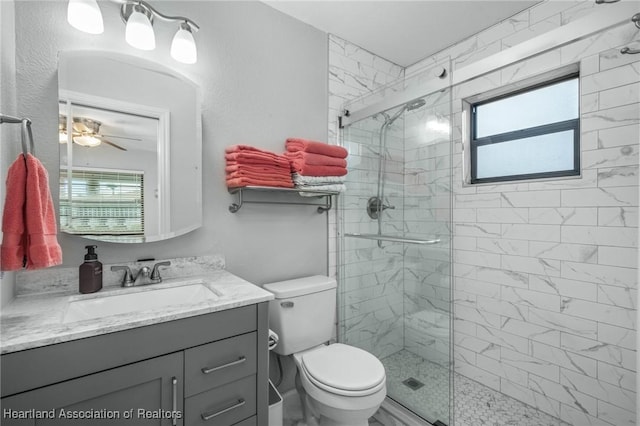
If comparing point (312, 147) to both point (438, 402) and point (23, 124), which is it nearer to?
point (23, 124)

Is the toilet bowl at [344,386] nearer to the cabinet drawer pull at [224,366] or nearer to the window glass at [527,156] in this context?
the cabinet drawer pull at [224,366]

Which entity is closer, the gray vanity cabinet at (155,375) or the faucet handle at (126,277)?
the gray vanity cabinet at (155,375)

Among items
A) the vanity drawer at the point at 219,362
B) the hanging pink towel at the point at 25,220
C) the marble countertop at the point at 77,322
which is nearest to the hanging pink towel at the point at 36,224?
the hanging pink towel at the point at 25,220

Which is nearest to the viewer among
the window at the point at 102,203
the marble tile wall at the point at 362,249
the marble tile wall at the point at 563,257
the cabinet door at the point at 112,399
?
the cabinet door at the point at 112,399

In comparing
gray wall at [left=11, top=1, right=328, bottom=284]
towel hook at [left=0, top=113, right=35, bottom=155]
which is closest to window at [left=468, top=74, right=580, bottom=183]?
gray wall at [left=11, top=1, right=328, bottom=284]

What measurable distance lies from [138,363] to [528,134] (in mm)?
2447

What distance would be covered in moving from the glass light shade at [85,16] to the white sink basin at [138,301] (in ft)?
3.68

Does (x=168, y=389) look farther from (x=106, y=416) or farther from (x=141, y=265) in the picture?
(x=141, y=265)

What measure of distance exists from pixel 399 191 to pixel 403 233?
0.87ft

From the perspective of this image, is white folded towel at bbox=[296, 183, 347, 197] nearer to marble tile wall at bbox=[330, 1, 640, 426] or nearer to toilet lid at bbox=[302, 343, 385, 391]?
marble tile wall at bbox=[330, 1, 640, 426]

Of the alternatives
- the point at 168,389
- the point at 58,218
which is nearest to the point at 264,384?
the point at 168,389

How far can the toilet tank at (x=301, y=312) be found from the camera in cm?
165

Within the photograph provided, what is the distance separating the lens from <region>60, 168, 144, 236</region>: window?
1.28 meters

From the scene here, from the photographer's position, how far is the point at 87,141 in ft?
4.33
